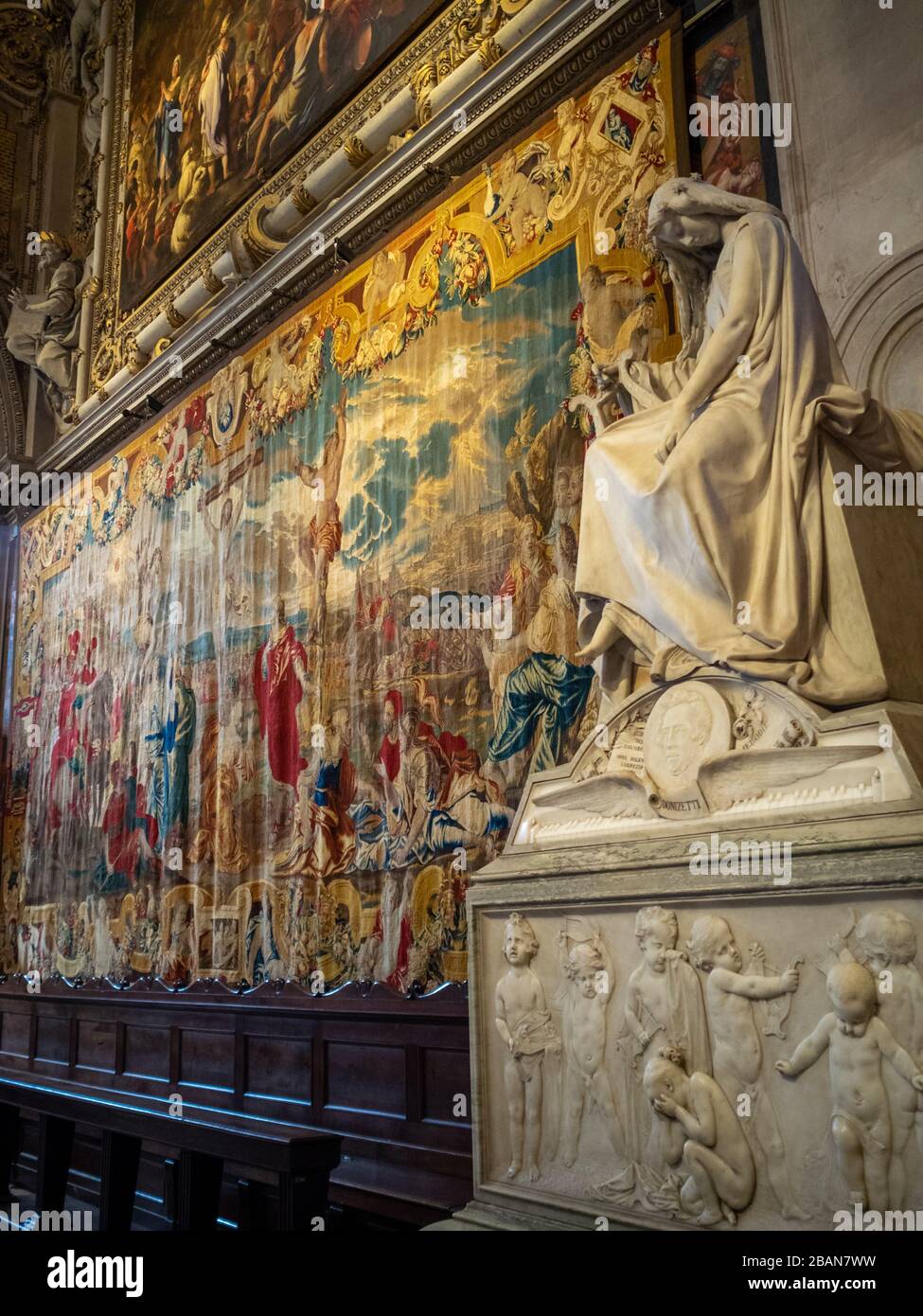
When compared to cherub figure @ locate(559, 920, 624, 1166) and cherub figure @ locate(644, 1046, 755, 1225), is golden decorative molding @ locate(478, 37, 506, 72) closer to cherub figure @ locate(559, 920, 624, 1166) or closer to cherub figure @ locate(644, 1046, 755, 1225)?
cherub figure @ locate(559, 920, 624, 1166)

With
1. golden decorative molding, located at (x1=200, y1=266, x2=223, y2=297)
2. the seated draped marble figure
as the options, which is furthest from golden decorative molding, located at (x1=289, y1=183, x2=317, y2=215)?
the seated draped marble figure

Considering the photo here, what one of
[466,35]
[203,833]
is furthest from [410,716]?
[466,35]

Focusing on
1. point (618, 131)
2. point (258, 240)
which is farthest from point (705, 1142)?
point (258, 240)

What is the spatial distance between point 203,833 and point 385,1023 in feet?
8.75

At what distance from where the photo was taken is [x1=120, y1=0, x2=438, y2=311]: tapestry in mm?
8617

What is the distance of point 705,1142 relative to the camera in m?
3.14

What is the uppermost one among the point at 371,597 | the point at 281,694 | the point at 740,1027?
the point at 371,597

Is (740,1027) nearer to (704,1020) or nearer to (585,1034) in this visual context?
(704,1020)

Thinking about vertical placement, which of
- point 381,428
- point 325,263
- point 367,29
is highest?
point 367,29

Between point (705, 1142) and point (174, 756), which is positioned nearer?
point (705, 1142)

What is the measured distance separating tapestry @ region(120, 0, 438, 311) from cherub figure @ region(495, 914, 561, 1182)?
6.65 meters

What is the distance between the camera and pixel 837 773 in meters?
3.20

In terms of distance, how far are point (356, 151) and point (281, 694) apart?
394 centimetres
